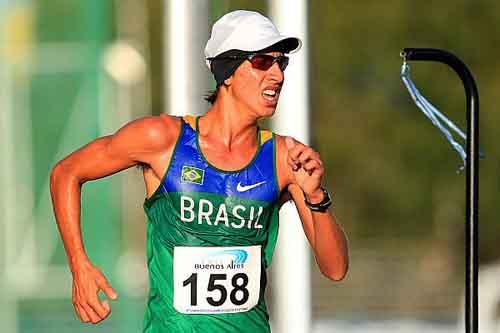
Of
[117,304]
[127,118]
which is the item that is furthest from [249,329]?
[127,118]

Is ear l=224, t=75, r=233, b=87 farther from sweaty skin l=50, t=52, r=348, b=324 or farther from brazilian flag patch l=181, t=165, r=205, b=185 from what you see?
brazilian flag patch l=181, t=165, r=205, b=185

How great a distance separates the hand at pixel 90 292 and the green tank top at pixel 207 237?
208 millimetres

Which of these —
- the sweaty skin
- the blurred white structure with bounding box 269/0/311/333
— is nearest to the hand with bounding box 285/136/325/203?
the sweaty skin

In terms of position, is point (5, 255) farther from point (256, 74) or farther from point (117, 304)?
point (256, 74)

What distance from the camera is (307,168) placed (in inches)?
175

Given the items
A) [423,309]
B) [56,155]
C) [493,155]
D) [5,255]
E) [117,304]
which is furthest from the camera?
[493,155]

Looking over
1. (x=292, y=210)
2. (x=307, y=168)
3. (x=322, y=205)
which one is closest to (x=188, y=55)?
(x=292, y=210)

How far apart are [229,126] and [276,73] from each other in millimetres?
→ 275

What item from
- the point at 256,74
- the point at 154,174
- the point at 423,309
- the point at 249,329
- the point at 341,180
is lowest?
the point at 423,309

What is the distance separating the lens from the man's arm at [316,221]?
4.55m

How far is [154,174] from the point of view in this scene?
4.82 meters

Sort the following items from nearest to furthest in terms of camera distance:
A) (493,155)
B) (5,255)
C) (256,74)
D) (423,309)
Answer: (256,74) → (5,255) → (423,309) → (493,155)

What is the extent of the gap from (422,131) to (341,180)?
1.88 metres

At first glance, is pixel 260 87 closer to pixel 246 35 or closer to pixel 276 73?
pixel 276 73
